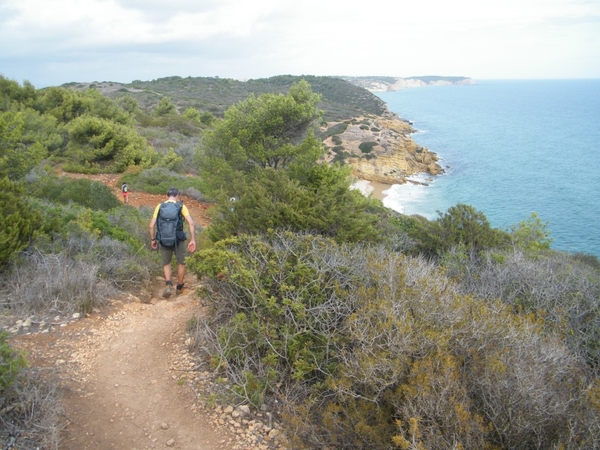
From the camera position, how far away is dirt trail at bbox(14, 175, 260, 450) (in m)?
3.78

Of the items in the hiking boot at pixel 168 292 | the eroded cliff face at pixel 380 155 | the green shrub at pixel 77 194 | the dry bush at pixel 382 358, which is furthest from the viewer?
the eroded cliff face at pixel 380 155

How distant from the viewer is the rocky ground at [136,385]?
379 centimetres

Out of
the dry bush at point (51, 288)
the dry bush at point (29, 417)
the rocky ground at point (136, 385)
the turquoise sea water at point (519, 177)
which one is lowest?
the turquoise sea water at point (519, 177)

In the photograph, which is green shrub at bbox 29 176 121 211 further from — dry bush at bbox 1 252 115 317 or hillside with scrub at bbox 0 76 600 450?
dry bush at bbox 1 252 115 317

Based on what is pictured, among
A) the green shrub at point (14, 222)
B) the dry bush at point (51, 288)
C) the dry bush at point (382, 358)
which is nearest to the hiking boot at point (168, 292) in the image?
the dry bush at point (51, 288)

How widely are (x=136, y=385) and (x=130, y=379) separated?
0.13 m

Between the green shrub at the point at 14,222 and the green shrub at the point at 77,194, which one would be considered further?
the green shrub at the point at 77,194

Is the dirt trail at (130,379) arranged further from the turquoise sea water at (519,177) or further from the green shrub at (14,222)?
the turquoise sea water at (519,177)

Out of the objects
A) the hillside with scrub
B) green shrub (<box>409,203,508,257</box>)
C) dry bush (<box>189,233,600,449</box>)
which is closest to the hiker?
the hillside with scrub

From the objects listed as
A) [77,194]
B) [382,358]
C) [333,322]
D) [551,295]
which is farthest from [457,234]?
[77,194]

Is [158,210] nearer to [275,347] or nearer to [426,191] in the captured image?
[275,347]

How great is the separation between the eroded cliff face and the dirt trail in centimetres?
3326

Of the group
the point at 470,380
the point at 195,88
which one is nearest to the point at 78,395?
the point at 470,380

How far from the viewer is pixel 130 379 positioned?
4469 mm
